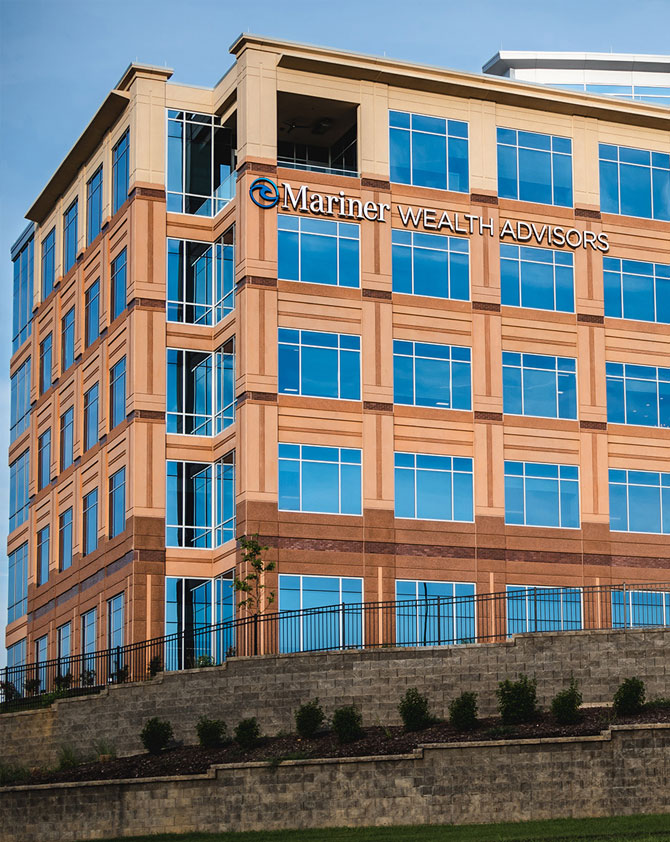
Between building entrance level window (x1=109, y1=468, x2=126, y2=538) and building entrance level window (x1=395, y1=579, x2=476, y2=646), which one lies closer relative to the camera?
building entrance level window (x1=395, y1=579, x2=476, y2=646)

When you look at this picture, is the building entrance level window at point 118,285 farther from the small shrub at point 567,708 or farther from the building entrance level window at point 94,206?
the small shrub at point 567,708

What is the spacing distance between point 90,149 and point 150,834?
104 ft

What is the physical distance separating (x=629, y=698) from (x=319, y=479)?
1835 centimetres

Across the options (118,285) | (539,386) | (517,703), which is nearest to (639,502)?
(539,386)

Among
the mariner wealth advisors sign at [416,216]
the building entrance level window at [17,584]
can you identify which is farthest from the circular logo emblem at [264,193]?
the building entrance level window at [17,584]

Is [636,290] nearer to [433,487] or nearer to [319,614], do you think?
[433,487]

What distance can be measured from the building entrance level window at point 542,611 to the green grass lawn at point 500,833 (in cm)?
1769

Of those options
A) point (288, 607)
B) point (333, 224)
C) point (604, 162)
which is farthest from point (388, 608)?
point (604, 162)

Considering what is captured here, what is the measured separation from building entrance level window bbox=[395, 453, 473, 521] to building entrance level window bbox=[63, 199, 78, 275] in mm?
17204

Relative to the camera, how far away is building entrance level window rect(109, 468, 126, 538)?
55656mm

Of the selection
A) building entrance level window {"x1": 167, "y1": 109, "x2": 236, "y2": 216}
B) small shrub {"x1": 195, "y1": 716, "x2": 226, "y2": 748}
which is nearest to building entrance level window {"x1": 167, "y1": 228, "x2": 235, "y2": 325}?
building entrance level window {"x1": 167, "y1": 109, "x2": 236, "y2": 216}

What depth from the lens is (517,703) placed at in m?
38.1

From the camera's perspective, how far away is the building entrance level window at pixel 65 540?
203ft

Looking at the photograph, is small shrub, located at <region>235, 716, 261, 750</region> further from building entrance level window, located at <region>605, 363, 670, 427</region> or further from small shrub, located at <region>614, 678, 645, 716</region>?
building entrance level window, located at <region>605, 363, 670, 427</region>
